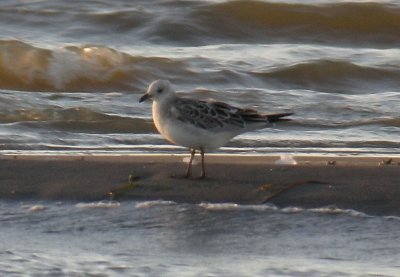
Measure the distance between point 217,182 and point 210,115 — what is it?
450 mm

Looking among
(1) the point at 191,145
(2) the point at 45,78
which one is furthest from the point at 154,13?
(1) the point at 191,145

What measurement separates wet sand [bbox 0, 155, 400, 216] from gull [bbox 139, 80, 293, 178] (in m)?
0.19

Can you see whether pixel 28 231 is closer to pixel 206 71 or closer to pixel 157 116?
pixel 157 116

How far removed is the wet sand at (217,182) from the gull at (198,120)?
0.62ft

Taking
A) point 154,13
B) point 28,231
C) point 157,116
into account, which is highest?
point 154,13

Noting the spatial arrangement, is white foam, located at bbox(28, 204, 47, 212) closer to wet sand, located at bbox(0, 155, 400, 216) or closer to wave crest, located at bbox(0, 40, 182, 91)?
wet sand, located at bbox(0, 155, 400, 216)

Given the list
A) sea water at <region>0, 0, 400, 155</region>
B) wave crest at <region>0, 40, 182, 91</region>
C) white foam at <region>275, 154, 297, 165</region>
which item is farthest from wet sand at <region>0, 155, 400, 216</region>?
wave crest at <region>0, 40, 182, 91</region>

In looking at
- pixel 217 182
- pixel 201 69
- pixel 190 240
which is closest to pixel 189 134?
pixel 217 182

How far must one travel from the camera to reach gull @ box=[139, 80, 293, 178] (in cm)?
667

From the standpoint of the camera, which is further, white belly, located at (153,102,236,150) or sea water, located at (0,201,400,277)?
white belly, located at (153,102,236,150)

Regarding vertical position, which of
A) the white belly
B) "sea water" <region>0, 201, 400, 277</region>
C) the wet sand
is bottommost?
"sea water" <region>0, 201, 400, 277</region>

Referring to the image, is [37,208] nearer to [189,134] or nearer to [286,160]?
Answer: [189,134]

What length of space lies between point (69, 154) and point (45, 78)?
396cm

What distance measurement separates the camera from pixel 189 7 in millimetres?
14719
